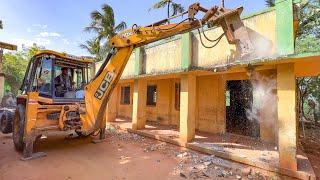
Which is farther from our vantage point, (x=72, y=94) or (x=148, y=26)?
(x=72, y=94)

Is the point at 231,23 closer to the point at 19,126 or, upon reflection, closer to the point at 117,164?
the point at 117,164

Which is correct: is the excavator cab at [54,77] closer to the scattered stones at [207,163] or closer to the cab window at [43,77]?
the cab window at [43,77]

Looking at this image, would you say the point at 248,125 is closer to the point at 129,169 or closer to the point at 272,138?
the point at 272,138

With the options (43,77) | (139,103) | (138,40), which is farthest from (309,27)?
(43,77)

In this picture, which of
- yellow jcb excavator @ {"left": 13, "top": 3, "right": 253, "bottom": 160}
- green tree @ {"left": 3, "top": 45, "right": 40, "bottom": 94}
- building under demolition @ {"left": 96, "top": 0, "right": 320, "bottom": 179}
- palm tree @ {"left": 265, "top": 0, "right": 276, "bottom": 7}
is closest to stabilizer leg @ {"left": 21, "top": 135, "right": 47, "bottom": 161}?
yellow jcb excavator @ {"left": 13, "top": 3, "right": 253, "bottom": 160}

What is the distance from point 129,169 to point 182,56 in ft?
14.6

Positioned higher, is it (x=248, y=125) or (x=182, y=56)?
(x=182, y=56)

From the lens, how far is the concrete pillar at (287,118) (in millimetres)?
5766

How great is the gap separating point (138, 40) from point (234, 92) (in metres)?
6.93

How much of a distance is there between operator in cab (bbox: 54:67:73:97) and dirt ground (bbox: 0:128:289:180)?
1.96 meters

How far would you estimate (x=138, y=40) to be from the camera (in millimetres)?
7125

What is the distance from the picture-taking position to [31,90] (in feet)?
24.8

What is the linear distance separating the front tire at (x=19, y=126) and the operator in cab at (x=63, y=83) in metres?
Result: 1.17

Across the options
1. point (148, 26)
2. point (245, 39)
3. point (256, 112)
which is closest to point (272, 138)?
point (256, 112)
